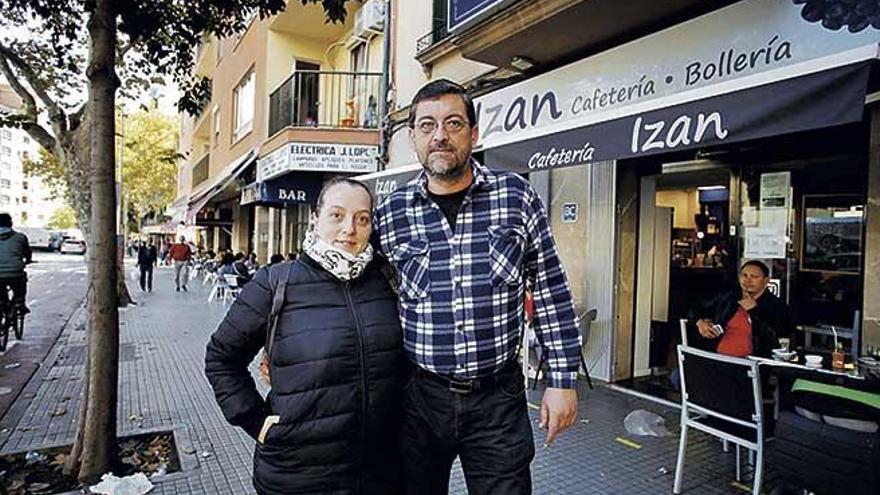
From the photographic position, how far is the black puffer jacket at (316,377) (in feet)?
7.30

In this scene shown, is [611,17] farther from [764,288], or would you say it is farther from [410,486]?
[410,486]

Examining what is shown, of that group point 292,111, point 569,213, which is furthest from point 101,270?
point 292,111

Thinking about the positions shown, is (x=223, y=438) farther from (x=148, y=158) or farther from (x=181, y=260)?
(x=148, y=158)

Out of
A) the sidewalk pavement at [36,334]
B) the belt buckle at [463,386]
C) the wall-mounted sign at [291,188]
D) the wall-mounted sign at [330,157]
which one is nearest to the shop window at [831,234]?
the belt buckle at [463,386]

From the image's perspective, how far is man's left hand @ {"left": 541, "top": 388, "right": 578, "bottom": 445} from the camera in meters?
2.25

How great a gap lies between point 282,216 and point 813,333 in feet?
50.4

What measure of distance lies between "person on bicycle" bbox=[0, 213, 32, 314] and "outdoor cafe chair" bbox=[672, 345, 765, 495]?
9642 mm

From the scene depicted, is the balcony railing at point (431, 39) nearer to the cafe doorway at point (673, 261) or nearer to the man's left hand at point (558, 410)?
the cafe doorway at point (673, 261)

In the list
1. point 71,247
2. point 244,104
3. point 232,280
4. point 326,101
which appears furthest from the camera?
point 71,247

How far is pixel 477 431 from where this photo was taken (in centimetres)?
220

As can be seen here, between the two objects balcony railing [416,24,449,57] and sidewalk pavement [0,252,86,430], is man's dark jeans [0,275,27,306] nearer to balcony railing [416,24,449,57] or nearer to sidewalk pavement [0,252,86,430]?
sidewalk pavement [0,252,86,430]

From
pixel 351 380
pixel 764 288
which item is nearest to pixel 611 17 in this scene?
pixel 764 288

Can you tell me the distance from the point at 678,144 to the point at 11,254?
31.7 feet

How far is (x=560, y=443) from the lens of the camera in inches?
200
